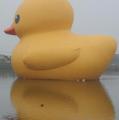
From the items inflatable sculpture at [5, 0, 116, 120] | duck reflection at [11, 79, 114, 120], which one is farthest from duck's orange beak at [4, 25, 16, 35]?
duck reflection at [11, 79, 114, 120]

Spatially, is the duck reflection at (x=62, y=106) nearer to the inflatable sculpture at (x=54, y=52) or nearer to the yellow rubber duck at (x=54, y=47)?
the inflatable sculpture at (x=54, y=52)

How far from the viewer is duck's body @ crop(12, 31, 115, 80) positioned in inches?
346

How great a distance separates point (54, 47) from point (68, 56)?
1.53ft

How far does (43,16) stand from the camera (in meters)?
9.64

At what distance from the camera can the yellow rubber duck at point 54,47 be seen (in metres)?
8.84

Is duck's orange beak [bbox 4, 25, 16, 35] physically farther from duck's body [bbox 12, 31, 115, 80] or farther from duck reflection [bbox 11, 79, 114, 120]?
duck reflection [bbox 11, 79, 114, 120]

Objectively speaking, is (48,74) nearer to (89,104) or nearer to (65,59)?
(65,59)

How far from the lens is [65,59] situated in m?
8.72

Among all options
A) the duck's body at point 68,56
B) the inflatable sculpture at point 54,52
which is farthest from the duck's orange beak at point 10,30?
the duck's body at point 68,56

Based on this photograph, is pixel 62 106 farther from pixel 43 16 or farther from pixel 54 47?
pixel 43 16

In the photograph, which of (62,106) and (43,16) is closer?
(62,106)

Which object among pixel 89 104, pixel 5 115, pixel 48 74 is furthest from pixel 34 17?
pixel 5 115

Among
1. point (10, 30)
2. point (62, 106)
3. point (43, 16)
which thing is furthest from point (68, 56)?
point (62, 106)

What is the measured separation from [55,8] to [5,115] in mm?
5448
